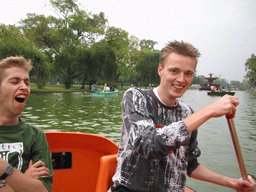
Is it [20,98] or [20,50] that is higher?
[20,50]

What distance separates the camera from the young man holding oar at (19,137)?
158 centimetres

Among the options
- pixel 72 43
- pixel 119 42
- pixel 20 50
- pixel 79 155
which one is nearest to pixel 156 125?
pixel 79 155

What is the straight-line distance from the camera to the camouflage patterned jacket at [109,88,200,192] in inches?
54.1

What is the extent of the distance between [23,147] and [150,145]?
0.94 metres

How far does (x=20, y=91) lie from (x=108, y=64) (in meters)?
33.7

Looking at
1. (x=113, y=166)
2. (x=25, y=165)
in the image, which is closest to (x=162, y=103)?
(x=113, y=166)

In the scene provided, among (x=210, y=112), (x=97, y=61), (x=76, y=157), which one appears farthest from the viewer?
(x=97, y=61)

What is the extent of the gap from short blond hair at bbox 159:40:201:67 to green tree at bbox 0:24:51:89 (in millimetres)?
24799

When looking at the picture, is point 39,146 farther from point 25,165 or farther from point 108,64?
point 108,64

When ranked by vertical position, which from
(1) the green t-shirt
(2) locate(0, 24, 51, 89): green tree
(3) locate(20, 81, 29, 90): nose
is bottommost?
(1) the green t-shirt

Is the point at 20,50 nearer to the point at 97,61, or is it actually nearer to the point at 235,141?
the point at 97,61

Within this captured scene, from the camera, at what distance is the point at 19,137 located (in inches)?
65.1

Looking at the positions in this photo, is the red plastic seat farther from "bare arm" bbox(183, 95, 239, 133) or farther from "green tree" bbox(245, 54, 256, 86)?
"green tree" bbox(245, 54, 256, 86)

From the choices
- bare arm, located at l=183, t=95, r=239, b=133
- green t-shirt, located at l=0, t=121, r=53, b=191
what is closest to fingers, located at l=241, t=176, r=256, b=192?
bare arm, located at l=183, t=95, r=239, b=133
